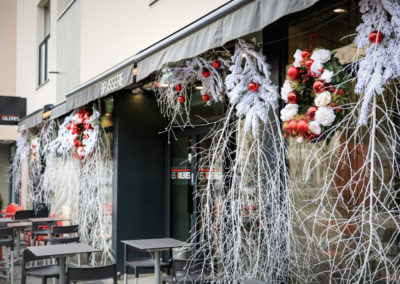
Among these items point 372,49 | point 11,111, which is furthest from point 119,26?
point 11,111

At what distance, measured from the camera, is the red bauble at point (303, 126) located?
367 cm

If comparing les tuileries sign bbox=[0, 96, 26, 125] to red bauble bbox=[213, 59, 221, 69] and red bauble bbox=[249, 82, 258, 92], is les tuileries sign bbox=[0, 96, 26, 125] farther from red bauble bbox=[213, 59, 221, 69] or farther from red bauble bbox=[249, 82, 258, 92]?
red bauble bbox=[249, 82, 258, 92]

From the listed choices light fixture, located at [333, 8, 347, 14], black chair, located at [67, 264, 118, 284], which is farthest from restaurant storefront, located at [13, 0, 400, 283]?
black chair, located at [67, 264, 118, 284]

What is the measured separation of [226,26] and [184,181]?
430 cm

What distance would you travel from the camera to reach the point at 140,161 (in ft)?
28.5

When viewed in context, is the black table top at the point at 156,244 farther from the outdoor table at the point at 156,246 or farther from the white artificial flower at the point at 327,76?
the white artificial flower at the point at 327,76

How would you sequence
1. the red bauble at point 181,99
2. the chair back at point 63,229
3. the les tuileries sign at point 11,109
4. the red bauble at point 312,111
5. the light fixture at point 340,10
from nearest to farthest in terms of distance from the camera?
the red bauble at point 312,111 → the light fixture at point 340,10 → the red bauble at point 181,99 → the chair back at point 63,229 → the les tuileries sign at point 11,109

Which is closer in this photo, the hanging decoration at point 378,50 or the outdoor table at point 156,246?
the hanging decoration at point 378,50

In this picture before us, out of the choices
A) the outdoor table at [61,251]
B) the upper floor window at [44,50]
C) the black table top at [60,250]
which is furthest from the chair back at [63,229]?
the upper floor window at [44,50]

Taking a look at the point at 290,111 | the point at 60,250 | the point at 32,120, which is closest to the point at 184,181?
the point at 60,250

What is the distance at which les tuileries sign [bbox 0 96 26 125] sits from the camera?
48.1 ft

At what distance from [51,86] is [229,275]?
9.69 meters

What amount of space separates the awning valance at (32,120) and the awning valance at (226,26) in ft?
22.2

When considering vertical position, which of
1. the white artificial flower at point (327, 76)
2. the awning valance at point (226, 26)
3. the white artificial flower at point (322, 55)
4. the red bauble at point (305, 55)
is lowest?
the white artificial flower at point (327, 76)
